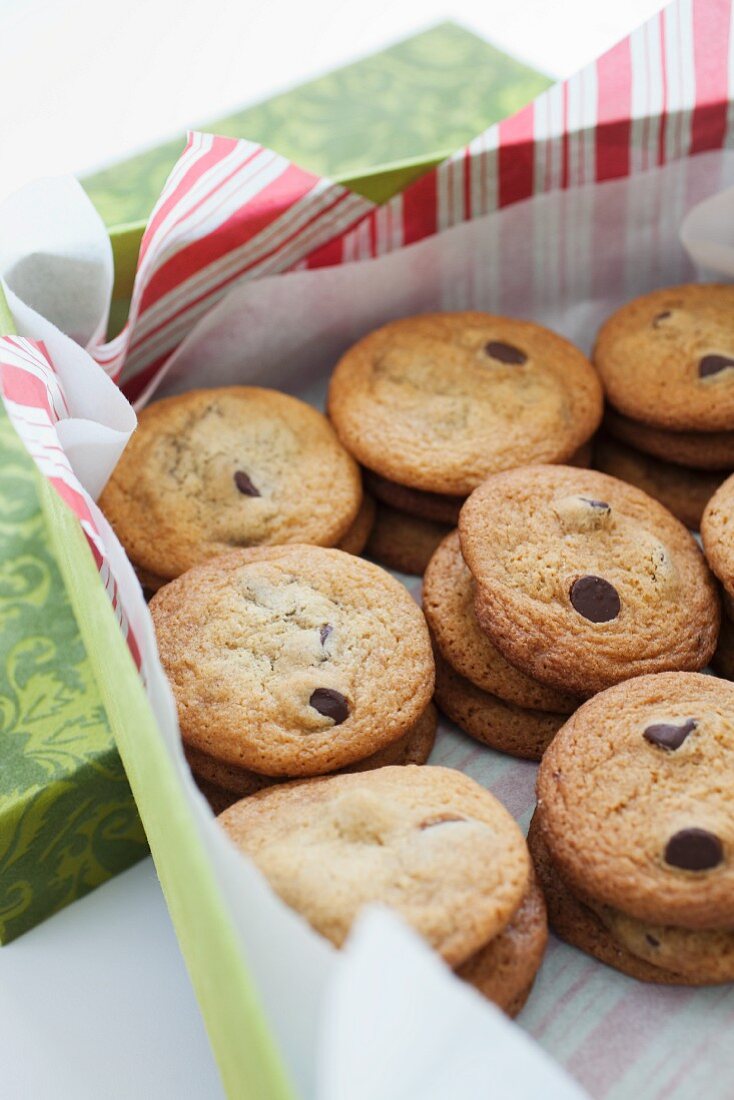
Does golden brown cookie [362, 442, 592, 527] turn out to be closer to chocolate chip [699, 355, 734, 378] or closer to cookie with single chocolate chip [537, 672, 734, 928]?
chocolate chip [699, 355, 734, 378]

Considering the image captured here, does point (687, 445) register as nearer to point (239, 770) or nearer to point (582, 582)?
point (582, 582)

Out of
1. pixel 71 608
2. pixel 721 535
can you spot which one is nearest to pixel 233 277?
pixel 71 608

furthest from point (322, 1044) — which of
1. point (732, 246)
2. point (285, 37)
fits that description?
point (285, 37)

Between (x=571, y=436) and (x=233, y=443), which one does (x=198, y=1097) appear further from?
(x=571, y=436)

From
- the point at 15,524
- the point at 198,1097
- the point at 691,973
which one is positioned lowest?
the point at 198,1097

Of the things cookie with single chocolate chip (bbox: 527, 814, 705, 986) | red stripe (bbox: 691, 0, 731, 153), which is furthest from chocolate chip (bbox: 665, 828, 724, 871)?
red stripe (bbox: 691, 0, 731, 153)

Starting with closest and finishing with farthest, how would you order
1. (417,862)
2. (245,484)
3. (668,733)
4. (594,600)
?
(417,862)
(668,733)
(594,600)
(245,484)

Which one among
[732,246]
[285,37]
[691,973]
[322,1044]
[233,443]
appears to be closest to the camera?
[322,1044]
